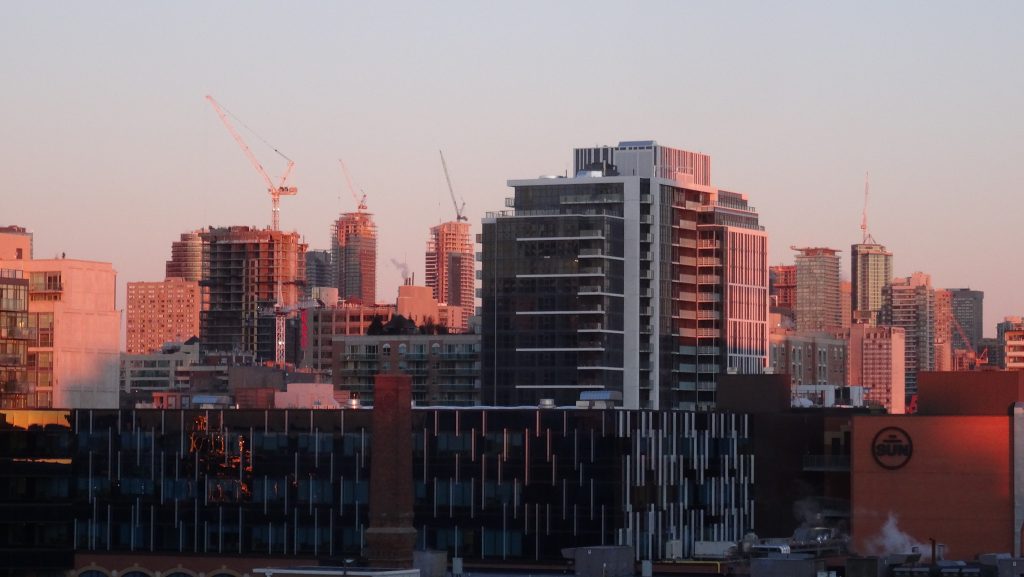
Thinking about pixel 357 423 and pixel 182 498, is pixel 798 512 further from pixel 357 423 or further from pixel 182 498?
pixel 182 498

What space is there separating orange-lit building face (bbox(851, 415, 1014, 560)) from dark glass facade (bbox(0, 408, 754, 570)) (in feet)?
36.1

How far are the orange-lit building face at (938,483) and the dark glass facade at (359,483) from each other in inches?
433

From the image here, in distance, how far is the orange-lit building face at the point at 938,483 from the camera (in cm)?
18088

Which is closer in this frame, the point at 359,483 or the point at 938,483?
the point at 359,483

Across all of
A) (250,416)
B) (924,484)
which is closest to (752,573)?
(924,484)

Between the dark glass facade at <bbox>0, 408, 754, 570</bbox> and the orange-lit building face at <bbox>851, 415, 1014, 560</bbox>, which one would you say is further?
the orange-lit building face at <bbox>851, 415, 1014, 560</bbox>

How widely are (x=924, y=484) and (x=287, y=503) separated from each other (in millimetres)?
49493

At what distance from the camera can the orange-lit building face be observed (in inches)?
7121

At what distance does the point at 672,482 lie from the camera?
181375 millimetres

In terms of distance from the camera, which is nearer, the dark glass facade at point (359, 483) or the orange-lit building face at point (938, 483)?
the dark glass facade at point (359, 483)

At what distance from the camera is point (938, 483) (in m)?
182

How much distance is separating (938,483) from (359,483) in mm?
45085

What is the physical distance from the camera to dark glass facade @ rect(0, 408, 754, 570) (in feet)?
571

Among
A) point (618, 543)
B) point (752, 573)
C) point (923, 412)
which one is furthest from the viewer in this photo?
point (923, 412)
